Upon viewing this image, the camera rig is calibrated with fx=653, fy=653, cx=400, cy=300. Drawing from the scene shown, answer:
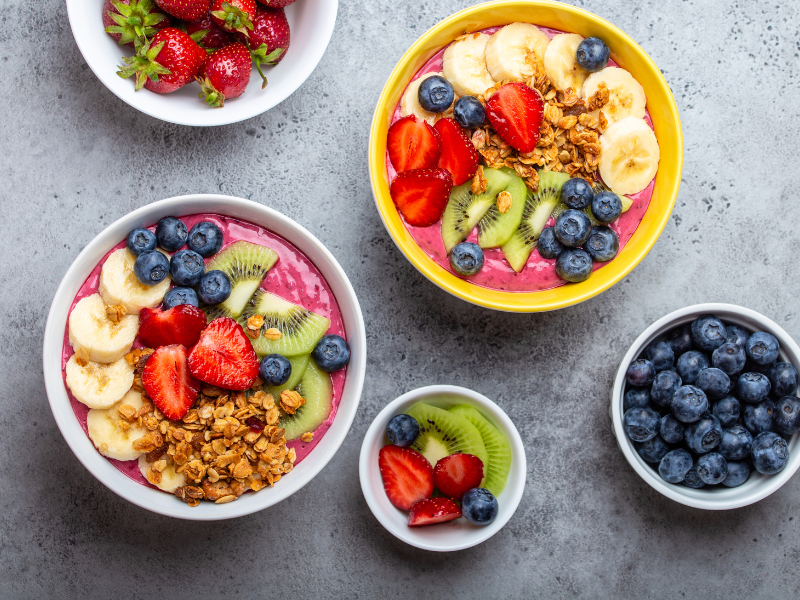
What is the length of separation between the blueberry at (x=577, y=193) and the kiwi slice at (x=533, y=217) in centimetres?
4

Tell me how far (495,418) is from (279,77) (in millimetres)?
1211

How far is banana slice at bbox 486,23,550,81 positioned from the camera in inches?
73.4

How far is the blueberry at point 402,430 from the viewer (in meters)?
1.89

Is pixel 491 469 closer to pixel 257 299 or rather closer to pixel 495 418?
pixel 495 418

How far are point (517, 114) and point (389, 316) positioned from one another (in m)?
0.73

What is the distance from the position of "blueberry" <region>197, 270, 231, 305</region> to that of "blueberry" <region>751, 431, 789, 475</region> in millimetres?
1582

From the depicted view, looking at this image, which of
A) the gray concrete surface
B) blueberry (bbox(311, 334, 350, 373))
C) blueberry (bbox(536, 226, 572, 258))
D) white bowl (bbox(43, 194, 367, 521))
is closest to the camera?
white bowl (bbox(43, 194, 367, 521))

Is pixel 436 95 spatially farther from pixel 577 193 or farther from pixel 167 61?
pixel 167 61

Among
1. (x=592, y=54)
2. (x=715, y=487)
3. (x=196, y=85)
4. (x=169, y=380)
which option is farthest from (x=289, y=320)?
(x=715, y=487)

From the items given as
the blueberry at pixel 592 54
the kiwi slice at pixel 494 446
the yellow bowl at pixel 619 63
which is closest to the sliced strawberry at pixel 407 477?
the kiwi slice at pixel 494 446

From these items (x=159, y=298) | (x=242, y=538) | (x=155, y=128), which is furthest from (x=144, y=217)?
(x=242, y=538)

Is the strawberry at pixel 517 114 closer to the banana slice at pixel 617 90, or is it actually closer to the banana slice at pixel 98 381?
the banana slice at pixel 617 90

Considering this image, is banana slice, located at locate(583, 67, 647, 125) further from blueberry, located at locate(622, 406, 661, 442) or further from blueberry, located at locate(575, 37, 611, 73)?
blueberry, located at locate(622, 406, 661, 442)

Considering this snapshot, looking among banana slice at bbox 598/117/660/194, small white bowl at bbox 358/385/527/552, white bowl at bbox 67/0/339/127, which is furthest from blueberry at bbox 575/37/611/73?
small white bowl at bbox 358/385/527/552
